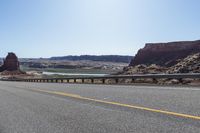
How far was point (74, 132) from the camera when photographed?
7.12 metres

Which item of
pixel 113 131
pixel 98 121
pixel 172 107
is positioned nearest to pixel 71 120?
pixel 98 121

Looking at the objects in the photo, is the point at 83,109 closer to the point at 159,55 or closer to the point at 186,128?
the point at 186,128

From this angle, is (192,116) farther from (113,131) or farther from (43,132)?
(43,132)

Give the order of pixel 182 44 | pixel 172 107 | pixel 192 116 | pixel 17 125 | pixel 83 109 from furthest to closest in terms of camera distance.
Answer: pixel 182 44 < pixel 83 109 < pixel 172 107 < pixel 17 125 < pixel 192 116

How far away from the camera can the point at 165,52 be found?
107 m

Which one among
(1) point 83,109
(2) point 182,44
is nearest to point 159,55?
(2) point 182,44

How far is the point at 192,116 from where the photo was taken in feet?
25.9

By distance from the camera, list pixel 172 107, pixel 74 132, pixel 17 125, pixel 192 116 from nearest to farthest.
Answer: pixel 74 132
pixel 192 116
pixel 17 125
pixel 172 107

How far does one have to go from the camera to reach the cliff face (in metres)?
98.6

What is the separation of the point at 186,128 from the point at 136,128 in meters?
0.92

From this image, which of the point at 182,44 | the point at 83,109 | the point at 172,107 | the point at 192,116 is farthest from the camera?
the point at 182,44

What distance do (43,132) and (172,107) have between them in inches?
145

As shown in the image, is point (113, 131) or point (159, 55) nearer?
point (113, 131)

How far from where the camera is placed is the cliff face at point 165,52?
324 ft
